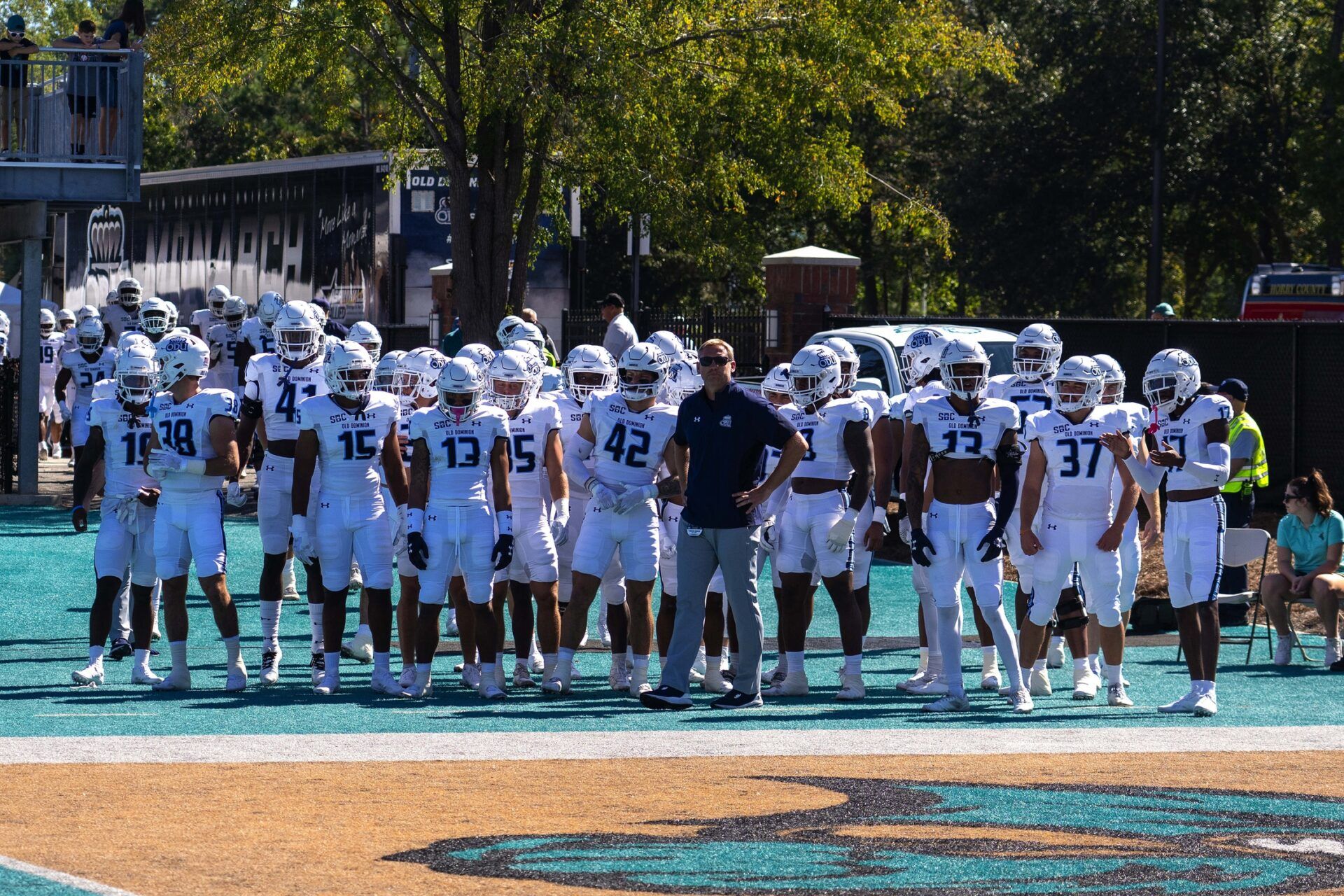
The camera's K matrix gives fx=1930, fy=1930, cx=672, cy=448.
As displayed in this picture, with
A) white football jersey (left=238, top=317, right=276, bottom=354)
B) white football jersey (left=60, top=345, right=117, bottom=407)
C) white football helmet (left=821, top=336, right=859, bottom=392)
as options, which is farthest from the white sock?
white football jersey (left=60, top=345, right=117, bottom=407)

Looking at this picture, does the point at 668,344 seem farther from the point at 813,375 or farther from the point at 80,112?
the point at 80,112

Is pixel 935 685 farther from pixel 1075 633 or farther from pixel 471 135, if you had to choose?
pixel 471 135

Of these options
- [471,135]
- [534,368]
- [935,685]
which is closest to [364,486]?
[534,368]

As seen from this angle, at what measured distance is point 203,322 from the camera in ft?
62.7

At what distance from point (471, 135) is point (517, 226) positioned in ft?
4.37

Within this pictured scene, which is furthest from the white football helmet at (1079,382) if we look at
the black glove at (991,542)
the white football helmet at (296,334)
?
the white football helmet at (296,334)

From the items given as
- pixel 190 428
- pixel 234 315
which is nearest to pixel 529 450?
pixel 190 428

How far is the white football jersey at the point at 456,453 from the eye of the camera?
10703 millimetres

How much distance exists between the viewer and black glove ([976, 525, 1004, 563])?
419 inches

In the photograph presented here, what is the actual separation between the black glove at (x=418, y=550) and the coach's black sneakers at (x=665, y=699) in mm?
1402

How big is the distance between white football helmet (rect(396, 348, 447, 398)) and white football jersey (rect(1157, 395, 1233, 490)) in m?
4.47

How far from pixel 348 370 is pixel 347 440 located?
40 centimetres

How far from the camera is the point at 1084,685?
446 inches

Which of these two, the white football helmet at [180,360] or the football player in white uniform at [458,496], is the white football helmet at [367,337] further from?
the football player in white uniform at [458,496]
